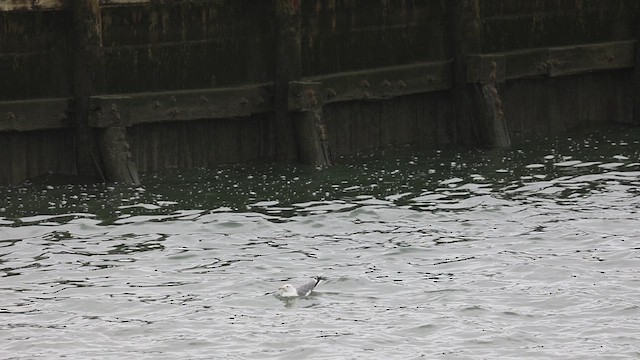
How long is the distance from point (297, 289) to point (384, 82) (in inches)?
248

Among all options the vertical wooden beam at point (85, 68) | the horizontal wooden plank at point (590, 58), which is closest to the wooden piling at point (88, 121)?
the vertical wooden beam at point (85, 68)

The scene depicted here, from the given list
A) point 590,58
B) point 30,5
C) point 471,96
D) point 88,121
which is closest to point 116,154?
point 88,121

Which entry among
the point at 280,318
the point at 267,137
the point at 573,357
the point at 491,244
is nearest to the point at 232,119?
the point at 267,137

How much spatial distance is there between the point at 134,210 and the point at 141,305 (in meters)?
3.15

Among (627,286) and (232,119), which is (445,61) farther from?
(627,286)

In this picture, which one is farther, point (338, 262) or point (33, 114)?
point (33, 114)

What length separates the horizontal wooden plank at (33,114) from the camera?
16219 mm

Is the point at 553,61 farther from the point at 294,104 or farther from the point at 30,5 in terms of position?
the point at 30,5

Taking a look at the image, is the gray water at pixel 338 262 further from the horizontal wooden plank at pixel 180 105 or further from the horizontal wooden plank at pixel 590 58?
the horizontal wooden plank at pixel 590 58

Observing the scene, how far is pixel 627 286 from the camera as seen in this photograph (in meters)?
13.4

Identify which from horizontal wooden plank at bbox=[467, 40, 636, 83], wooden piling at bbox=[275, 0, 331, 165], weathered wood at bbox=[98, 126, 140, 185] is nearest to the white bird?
weathered wood at bbox=[98, 126, 140, 185]

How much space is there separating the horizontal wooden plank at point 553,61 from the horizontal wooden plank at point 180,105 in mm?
3201

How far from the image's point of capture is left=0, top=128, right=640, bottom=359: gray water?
1195cm

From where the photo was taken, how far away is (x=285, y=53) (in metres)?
17.6
